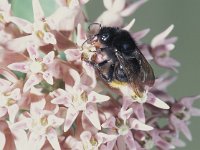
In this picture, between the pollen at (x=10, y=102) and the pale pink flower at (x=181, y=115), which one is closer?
the pollen at (x=10, y=102)

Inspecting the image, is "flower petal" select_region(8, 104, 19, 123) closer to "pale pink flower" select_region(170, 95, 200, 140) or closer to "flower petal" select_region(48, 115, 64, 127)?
"flower petal" select_region(48, 115, 64, 127)

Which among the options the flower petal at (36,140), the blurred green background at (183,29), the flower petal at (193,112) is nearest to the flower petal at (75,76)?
the flower petal at (36,140)

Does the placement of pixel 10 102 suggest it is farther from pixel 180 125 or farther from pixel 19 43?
pixel 180 125

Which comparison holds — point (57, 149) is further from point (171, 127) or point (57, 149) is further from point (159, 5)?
point (159, 5)

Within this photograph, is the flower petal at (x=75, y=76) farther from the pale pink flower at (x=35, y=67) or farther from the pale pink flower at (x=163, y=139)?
the pale pink flower at (x=163, y=139)

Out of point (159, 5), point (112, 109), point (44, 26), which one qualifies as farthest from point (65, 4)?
point (159, 5)

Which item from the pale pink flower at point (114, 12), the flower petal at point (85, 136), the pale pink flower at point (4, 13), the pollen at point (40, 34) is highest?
the pale pink flower at point (4, 13)
